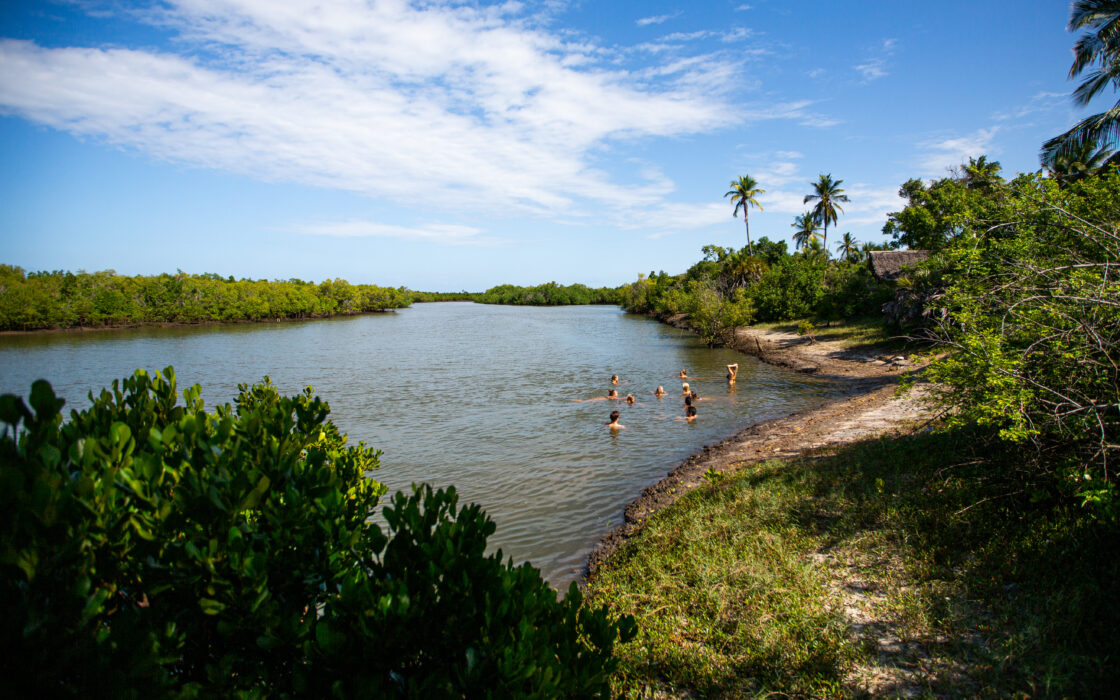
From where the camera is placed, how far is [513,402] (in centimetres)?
2086

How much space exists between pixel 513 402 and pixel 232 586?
747 inches

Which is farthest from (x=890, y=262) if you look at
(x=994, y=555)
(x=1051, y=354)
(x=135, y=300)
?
(x=135, y=300)

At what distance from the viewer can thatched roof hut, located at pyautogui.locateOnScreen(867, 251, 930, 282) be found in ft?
88.9

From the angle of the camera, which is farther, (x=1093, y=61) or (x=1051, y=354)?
(x=1093, y=61)

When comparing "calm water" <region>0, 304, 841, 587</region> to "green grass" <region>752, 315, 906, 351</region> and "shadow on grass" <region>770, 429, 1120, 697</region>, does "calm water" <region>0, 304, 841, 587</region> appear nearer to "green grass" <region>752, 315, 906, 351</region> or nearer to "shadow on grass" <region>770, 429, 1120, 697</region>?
"shadow on grass" <region>770, 429, 1120, 697</region>

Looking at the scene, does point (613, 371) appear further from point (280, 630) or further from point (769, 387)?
point (280, 630)

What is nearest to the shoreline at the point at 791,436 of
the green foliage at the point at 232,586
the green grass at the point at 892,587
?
the green grass at the point at 892,587

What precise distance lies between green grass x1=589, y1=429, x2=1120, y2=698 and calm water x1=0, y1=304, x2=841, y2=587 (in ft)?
8.16

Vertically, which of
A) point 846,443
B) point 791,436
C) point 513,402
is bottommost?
point 513,402

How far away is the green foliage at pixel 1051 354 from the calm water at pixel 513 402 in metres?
5.67

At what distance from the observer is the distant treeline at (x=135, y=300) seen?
54.8 metres

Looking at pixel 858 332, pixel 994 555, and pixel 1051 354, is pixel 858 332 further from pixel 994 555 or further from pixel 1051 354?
pixel 994 555

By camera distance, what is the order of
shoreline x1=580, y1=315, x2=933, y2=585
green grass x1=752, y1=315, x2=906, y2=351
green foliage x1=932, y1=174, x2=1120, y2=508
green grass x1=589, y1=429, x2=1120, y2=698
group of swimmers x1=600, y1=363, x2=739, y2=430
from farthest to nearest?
1. green grass x1=752, y1=315, x2=906, y2=351
2. group of swimmers x1=600, y1=363, x2=739, y2=430
3. shoreline x1=580, y1=315, x2=933, y2=585
4. green foliage x1=932, y1=174, x2=1120, y2=508
5. green grass x1=589, y1=429, x2=1120, y2=698

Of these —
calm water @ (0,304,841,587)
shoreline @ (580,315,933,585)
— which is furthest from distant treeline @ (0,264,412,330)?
shoreline @ (580,315,933,585)
